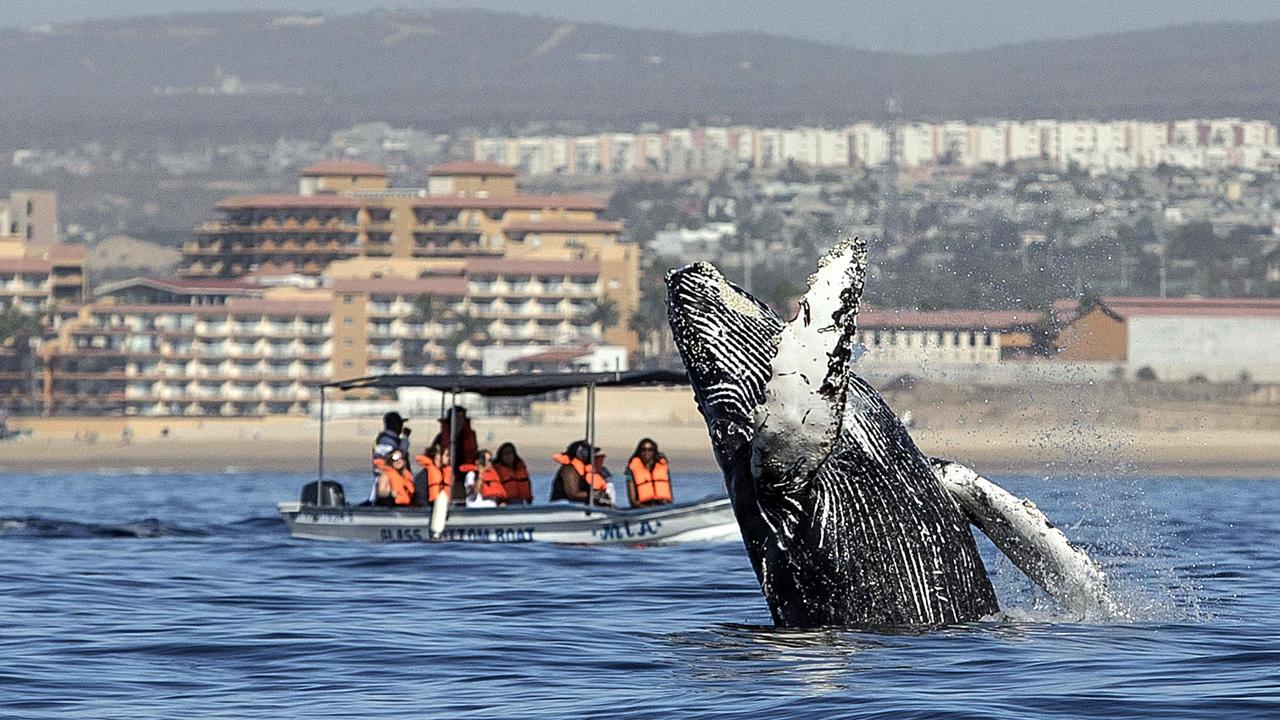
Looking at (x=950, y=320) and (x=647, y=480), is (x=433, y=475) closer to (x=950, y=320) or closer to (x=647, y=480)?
(x=647, y=480)

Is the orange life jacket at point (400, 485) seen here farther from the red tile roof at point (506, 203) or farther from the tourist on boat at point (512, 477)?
the red tile roof at point (506, 203)

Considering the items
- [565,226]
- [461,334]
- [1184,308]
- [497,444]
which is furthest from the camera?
[565,226]

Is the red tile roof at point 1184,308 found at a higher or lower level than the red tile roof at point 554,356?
higher

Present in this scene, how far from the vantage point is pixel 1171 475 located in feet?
229

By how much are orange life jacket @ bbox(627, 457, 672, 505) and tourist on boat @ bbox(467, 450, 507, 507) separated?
146 centimetres

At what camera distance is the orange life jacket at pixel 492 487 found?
26062mm

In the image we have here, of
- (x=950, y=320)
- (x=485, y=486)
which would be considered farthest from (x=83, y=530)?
(x=950, y=320)

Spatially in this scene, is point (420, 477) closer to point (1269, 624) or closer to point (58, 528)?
point (58, 528)

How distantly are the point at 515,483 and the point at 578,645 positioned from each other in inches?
623

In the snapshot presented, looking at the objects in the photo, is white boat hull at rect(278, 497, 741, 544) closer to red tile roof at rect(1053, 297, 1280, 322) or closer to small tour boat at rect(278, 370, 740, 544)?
small tour boat at rect(278, 370, 740, 544)

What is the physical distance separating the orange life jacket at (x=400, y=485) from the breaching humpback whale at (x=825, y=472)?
→ 1708 centimetres

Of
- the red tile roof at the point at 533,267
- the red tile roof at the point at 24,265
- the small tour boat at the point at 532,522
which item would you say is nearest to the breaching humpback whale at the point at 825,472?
the small tour boat at the point at 532,522

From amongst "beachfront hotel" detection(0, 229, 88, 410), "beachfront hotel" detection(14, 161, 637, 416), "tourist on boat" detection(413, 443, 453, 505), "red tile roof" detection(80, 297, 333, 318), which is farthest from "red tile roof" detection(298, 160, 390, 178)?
"tourist on boat" detection(413, 443, 453, 505)

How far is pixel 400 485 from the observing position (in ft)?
84.2
